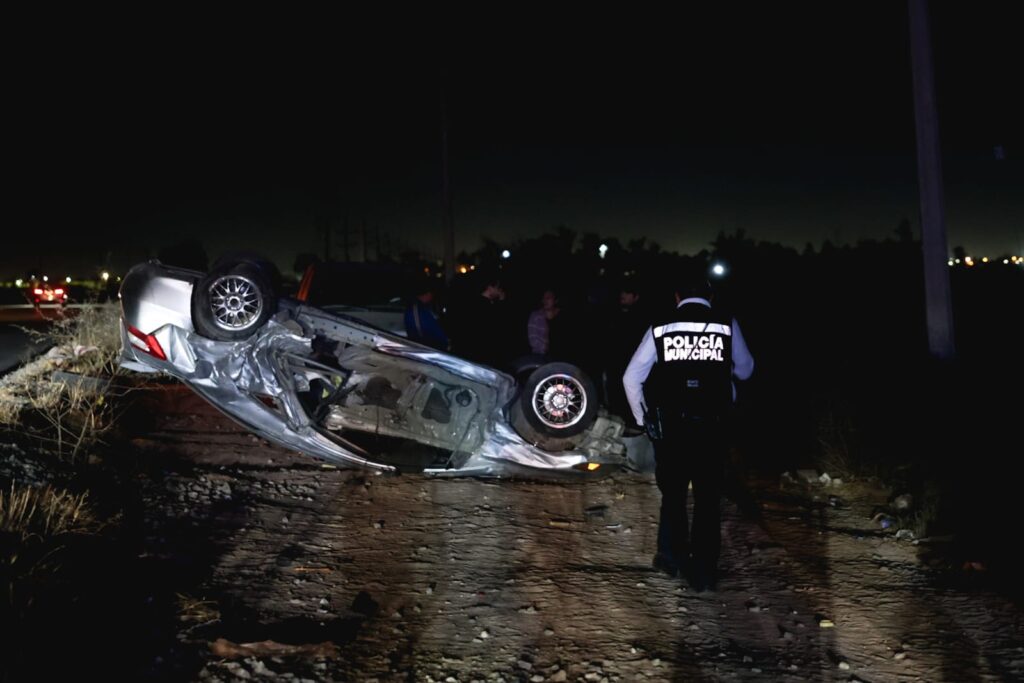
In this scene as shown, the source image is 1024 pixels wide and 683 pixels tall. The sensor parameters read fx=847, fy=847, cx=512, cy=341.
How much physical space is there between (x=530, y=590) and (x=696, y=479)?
1132mm

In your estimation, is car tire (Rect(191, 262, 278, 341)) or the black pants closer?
the black pants

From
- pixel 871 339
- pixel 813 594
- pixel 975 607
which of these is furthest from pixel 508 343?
pixel 871 339

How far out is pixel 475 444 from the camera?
256 inches

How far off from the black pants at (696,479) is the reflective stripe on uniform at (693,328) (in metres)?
0.51

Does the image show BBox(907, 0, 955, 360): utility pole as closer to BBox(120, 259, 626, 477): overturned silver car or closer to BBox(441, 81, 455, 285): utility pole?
BBox(120, 259, 626, 477): overturned silver car

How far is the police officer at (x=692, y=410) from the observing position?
4.75 metres

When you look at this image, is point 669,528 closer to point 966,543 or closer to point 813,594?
point 813,594

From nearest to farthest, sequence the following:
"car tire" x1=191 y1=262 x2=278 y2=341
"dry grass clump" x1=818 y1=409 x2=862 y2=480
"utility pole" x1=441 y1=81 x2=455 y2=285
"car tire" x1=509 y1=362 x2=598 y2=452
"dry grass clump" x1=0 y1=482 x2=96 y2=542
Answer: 1. "dry grass clump" x1=0 y1=482 x2=96 y2=542
2. "car tire" x1=191 y1=262 x2=278 y2=341
3. "car tire" x1=509 y1=362 x2=598 y2=452
4. "dry grass clump" x1=818 y1=409 x2=862 y2=480
5. "utility pole" x1=441 y1=81 x2=455 y2=285

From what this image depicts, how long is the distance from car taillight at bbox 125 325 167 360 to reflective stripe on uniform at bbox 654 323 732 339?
3.74 m

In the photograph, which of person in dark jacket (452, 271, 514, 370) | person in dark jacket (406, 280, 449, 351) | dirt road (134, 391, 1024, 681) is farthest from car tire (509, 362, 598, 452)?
person in dark jacket (452, 271, 514, 370)

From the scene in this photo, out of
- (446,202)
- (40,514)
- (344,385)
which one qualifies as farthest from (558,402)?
(446,202)

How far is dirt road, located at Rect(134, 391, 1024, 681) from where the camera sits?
389cm

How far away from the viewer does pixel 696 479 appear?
4.84 m

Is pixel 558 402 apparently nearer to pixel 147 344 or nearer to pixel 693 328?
pixel 693 328
